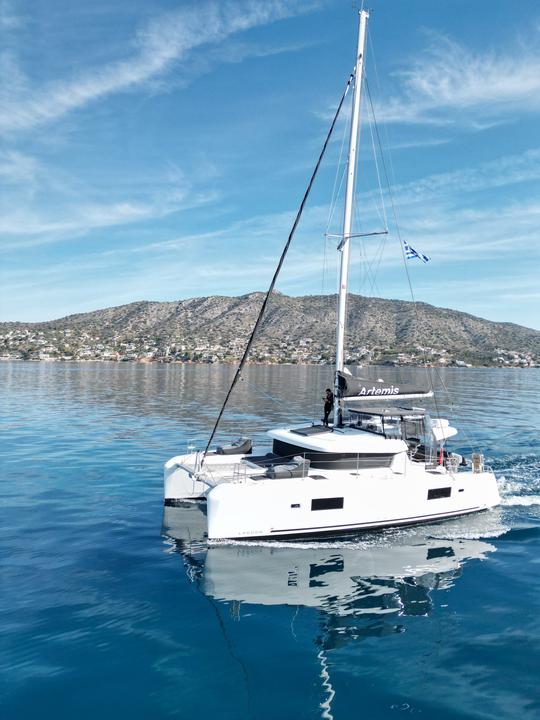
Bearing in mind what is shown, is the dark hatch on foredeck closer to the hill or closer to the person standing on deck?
the person standing on deck

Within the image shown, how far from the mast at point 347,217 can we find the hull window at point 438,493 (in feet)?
10.7

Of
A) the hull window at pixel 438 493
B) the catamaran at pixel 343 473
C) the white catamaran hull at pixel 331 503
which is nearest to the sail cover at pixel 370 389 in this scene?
the catamaran at pixel 343 473

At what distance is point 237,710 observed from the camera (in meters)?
6.31

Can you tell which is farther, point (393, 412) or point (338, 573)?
point (393, 412)

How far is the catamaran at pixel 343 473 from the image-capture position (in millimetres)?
11578

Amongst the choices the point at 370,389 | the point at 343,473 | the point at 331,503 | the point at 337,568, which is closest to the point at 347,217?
the point at 370,389

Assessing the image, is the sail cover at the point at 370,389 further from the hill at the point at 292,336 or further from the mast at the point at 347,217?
the hill at the point at 292,336

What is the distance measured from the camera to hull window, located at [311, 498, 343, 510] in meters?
11.9

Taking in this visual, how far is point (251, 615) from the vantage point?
28.6 ft

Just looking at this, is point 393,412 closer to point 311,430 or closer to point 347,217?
point 311,430

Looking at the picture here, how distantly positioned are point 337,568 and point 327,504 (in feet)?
5.38

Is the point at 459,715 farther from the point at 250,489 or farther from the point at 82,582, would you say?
the point at 82,582

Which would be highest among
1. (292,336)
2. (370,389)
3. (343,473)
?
(292,336)

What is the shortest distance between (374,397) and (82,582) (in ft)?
28.4
